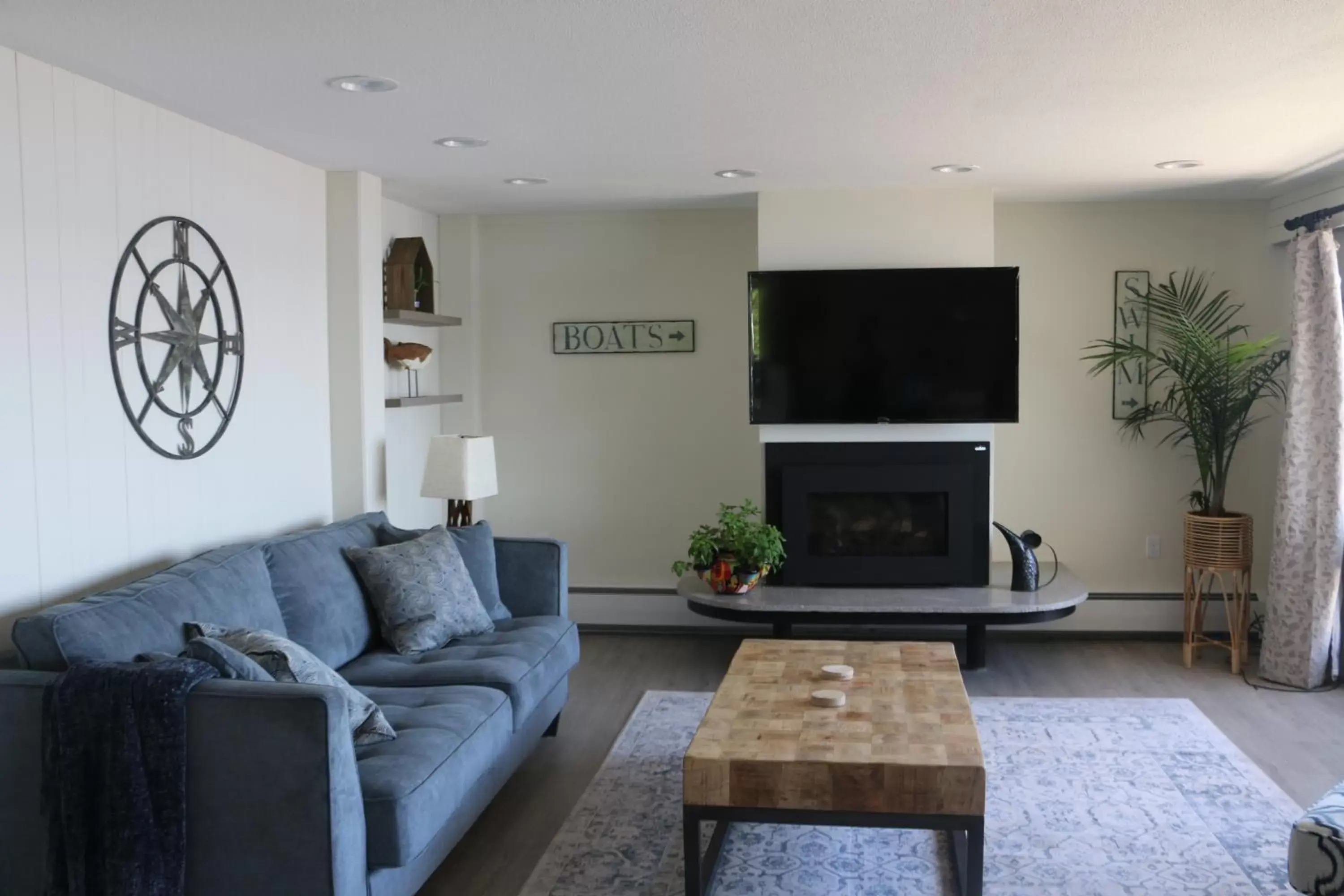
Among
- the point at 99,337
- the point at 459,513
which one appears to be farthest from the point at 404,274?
the point at 99,337

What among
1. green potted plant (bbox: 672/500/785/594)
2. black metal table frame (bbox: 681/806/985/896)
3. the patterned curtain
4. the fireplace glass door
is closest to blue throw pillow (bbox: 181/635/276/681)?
black metal table frame (bbox: 681/806/985/896)

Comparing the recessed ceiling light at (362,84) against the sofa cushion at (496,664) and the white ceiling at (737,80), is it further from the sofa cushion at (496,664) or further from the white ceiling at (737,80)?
the sofa cushion at (496,664)

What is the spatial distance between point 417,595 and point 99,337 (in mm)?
1309

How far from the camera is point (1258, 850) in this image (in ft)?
10.9

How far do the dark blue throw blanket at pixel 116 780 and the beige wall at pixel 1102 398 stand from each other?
4499mm

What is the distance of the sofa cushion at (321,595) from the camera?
3660 millimetres

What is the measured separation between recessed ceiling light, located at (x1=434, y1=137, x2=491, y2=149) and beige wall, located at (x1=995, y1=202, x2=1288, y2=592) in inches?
115

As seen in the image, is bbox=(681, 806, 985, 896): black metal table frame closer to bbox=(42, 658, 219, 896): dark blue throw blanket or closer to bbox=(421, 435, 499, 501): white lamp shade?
bbox=(42, 658, 219, 896): dark blue throw blanket

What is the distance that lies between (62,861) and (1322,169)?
17.0ft

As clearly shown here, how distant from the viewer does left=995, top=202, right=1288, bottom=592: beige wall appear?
588 centimetres

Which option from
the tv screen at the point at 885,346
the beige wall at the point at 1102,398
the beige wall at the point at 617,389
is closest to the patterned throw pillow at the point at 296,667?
the tv screen at the point at 885,346

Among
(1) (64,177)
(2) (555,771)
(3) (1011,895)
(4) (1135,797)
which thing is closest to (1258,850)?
(4) (1135,797)

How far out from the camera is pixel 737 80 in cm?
341

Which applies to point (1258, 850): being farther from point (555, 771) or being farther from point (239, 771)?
point (239, 771)
